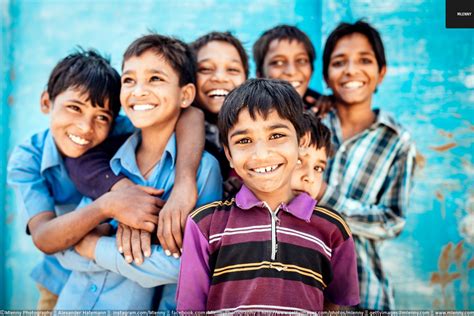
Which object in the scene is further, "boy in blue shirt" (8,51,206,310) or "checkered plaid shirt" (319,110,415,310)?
"checkered plaid shirt" (319,110,415,310)

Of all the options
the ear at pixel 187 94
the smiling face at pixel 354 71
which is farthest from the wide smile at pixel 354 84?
the ear at pixel 187 94

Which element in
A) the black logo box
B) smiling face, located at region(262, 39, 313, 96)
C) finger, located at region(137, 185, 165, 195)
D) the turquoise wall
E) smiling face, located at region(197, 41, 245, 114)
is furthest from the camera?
the turquoise wall

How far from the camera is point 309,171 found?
7.21ft

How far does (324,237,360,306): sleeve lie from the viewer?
191cm

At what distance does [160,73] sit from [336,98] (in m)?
1.06

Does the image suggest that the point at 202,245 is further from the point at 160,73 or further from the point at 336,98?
the point at 336,98

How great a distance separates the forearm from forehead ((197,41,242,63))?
100 centimetres

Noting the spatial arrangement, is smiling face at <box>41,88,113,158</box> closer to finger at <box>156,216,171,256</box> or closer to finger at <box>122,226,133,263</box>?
finger at <box>122,226,133,263</box>

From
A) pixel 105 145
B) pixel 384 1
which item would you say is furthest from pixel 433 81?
pixel 105 145

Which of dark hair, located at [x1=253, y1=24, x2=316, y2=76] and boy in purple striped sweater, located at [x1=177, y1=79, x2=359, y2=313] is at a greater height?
dark hair, located at [x1=253, y1=24, x2=316, y2=76]

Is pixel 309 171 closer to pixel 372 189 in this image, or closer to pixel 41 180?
pixel 372 189

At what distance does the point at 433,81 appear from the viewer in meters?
3.19

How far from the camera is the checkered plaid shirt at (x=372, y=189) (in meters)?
2.47

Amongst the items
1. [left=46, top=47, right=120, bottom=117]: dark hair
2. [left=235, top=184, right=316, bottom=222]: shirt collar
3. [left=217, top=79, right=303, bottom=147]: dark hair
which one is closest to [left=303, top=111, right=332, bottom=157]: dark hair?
[left=217, top=79, right=303, bottom=147]: dark hair
